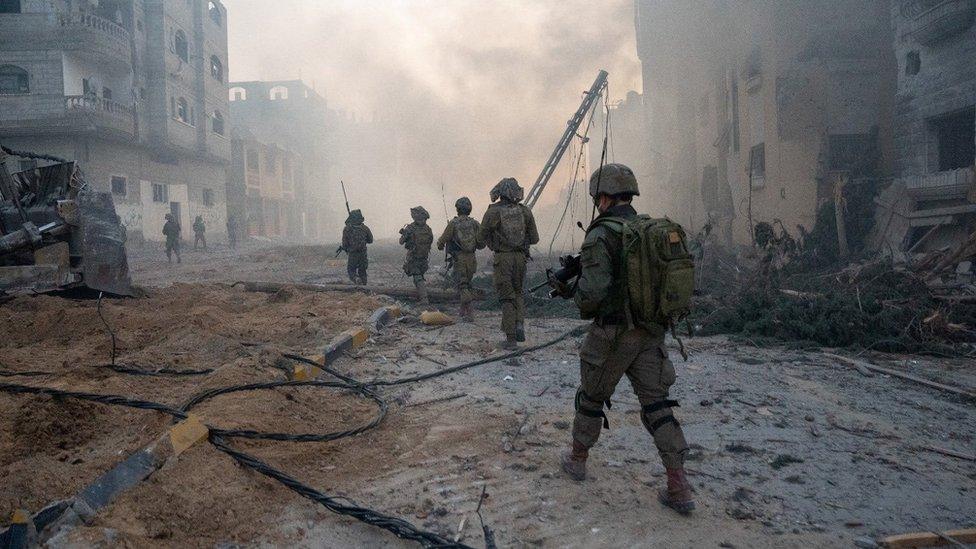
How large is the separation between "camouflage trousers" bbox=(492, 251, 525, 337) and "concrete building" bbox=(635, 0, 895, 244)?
577 cm

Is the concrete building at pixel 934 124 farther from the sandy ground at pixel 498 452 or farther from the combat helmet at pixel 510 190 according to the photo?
the combat helmet at pixel 510 190

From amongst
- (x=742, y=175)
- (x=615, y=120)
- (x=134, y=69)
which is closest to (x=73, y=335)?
(x=742, y=175)

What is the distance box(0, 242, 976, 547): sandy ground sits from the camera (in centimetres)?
259

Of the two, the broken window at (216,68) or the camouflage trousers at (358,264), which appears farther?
the broken window at (216,68)

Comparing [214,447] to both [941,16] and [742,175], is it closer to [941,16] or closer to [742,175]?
[941,16]

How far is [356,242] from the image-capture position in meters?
10.6

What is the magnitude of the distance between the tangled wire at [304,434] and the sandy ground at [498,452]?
0.23 feet

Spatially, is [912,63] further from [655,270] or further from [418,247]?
[655,270]

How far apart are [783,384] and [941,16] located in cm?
808

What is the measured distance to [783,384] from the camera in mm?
4918

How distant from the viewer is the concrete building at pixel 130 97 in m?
21.2

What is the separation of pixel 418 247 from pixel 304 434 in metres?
5.70

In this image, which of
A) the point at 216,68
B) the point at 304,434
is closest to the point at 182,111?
the point at 216,68

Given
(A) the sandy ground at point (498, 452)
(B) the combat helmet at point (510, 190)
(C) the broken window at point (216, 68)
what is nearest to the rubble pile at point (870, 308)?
(A) the sandy ground at point (498, 452)
